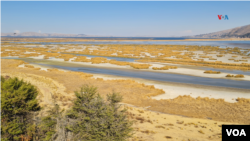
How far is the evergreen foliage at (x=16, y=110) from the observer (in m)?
10.9

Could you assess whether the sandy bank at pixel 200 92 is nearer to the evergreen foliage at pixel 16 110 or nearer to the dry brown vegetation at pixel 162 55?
the evergreen foliage at pixel 16 110

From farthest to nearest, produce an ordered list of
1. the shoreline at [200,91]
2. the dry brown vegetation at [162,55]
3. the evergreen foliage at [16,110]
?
the dry brown vegetation at [162,55]
the shoreline at [200,91]
the evergreen foliage at [16,110]

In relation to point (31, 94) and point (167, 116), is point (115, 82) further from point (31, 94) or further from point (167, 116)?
point (31, 94)

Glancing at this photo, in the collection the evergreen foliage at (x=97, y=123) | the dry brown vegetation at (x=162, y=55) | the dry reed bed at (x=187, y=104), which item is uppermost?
the dry brown vegetation at (x=162, y=55)

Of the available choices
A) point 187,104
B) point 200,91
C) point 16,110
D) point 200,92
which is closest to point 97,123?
point 16,110

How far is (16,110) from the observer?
1162cm

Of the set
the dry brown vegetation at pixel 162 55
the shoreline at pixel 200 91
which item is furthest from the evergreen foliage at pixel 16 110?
the dry brown vegetation at pixel 162 55

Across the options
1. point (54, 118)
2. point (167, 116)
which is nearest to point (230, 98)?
point (167, 116)

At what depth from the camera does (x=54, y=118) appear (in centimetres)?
1106

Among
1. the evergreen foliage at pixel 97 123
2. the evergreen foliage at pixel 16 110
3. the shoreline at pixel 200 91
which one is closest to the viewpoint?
the evergreen foliage at pixel 97 123

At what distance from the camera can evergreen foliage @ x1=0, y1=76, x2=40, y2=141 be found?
1091 cm

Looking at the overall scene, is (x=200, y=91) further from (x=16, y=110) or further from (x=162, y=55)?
(x=162, y=55)

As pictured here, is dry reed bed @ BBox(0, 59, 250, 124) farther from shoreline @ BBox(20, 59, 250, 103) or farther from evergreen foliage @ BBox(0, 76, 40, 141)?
evergreen foliage @ BBox(0, 76, 40, 141)

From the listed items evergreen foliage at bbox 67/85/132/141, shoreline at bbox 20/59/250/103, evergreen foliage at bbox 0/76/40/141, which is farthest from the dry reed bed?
evergreen foliage at bbox 67/85/132/141
